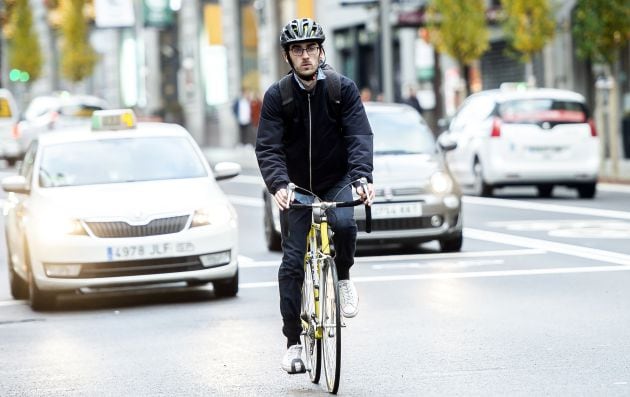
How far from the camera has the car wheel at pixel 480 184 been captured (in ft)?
81.3

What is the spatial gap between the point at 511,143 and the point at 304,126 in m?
16.1

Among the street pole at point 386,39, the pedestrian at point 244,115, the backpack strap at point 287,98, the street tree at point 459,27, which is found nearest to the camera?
the backpack strap at point 287,98

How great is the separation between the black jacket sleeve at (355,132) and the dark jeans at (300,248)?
0.60ft

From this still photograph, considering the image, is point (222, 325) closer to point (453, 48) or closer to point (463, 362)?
point (463, 362)

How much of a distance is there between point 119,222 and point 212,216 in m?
0.73

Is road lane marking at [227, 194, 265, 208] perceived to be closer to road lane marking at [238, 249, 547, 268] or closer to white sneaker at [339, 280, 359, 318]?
road lane marking at [238, 249, 547, 268]

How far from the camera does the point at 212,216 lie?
1268 cm

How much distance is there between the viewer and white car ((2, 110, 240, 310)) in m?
12.4

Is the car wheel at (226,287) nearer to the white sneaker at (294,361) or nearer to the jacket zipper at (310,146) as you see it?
the white sneaker at (294,361)

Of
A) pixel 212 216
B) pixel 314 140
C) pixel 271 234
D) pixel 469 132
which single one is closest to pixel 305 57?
pixel 314 140

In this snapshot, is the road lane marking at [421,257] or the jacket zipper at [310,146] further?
the road lane marking at [421,257]

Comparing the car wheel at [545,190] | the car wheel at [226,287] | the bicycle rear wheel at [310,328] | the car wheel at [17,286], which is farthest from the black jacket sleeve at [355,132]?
the car wheel at [545,190]

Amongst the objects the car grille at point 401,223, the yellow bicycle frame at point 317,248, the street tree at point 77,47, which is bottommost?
the car grille at point 401,223

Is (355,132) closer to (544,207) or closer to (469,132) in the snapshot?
(544,207)
